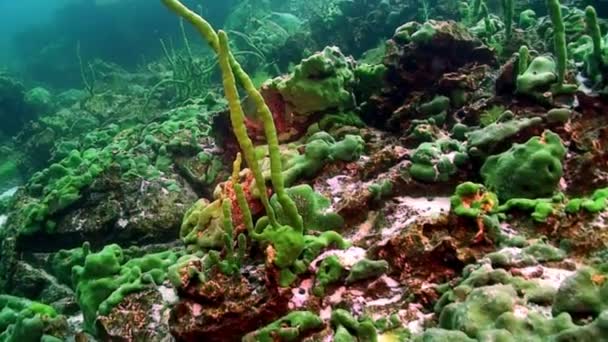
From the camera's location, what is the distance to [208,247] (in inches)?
142

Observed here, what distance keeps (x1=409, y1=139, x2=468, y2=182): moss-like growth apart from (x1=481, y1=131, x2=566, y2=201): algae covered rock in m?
0.37

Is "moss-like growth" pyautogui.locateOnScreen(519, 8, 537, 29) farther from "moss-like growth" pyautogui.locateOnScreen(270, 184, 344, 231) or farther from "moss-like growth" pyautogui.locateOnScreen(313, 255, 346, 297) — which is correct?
"moss-like growth" pyautogui.locateOnScreen(313, 255, 346, 297)

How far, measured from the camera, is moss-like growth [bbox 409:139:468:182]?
3.61 m

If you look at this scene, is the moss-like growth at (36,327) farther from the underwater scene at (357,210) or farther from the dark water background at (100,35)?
the dark water background at (100,35)

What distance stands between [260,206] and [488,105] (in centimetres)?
233

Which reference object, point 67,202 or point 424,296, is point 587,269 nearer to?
point 424,296

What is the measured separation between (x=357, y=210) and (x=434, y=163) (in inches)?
27.8

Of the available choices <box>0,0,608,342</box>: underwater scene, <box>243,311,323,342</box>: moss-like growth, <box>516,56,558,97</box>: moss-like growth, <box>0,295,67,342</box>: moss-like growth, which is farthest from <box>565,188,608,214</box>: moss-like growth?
<box>0,295,67,342</box>: moss-like growth

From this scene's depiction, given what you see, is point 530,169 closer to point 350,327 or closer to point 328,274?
point 328,274

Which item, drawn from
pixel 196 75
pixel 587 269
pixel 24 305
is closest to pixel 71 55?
pixel 196 75

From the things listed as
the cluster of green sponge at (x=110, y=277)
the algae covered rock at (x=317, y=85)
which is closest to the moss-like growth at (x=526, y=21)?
the algae covered rock at (x=317, y=85)

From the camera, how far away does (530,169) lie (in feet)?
10.3

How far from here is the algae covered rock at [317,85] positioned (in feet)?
15.5

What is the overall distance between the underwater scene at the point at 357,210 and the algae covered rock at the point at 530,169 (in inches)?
0.6
